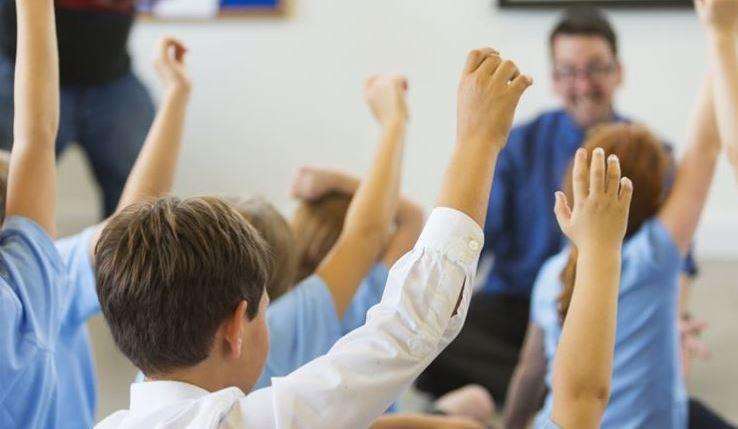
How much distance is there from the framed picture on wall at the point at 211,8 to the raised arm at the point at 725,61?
2.40 m

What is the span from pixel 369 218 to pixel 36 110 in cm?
44

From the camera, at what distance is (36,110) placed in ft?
4.14

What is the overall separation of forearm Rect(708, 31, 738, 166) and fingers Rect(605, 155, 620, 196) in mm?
426

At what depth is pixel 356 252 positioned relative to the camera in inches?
56.9

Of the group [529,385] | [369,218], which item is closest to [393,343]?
[369,218]

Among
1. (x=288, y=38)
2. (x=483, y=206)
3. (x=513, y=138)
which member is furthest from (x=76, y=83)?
(x=483, y=206)

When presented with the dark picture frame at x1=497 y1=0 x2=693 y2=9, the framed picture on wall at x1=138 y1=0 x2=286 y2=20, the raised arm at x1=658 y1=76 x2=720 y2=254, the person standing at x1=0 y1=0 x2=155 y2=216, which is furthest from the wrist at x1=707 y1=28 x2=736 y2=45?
the framed picture on wall at x1=138 y1=0 x2=286 y2=20

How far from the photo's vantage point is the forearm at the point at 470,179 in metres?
0.96

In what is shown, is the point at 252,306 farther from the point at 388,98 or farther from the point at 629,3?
the point at 629,3

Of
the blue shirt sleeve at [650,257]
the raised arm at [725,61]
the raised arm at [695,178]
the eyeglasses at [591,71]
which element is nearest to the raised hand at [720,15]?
the raised arm at [725,61]

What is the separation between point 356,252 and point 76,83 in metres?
1.80

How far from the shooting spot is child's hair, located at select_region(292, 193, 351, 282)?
176 cm

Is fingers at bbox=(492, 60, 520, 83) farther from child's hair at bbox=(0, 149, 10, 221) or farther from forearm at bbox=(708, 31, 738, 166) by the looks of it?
child's hair at bbox=(0, 149, 10, 221)

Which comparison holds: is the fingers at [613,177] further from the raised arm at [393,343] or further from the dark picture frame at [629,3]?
the dark picture frame at [629,3]
